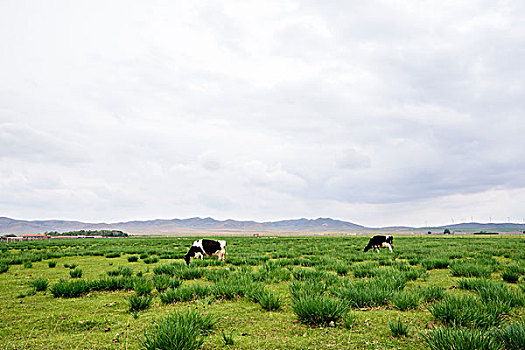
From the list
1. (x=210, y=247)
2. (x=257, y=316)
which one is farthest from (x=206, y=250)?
(x=257, y=316)

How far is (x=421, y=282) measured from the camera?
10.2 meters

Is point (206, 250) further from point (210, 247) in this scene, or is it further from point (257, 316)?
point (257, 316)

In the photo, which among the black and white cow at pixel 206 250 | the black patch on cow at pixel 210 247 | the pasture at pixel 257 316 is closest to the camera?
the pasture at pixel 257 316

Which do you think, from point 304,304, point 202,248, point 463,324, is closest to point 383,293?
point 463,324

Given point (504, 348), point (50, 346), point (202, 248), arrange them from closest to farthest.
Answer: point (504, 348)
point (50, 346)
point (202, 248)

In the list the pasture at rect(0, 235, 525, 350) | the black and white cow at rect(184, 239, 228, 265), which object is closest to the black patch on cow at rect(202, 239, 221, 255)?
the black and white cow at rect(184, 239, 228, 265)

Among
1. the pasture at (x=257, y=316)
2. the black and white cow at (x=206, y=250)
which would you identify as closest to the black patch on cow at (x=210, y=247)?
the black and white cow at (x=206, y=250)

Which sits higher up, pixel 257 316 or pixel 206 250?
pixel 257 316

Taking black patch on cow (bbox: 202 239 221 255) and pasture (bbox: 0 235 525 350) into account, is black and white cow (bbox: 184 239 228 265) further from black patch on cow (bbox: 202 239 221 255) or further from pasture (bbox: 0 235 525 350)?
pasture (bbox: 0 235 525 350)

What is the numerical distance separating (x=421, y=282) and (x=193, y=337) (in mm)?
9152

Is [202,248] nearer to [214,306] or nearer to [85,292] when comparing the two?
[85,292]

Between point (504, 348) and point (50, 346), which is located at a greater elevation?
point (504, 348)

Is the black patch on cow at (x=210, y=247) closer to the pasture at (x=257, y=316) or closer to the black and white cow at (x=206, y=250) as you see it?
the black and white cow at (x=206, y=250)

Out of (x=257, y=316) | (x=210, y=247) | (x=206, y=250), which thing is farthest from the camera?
(x=210, y=247)
